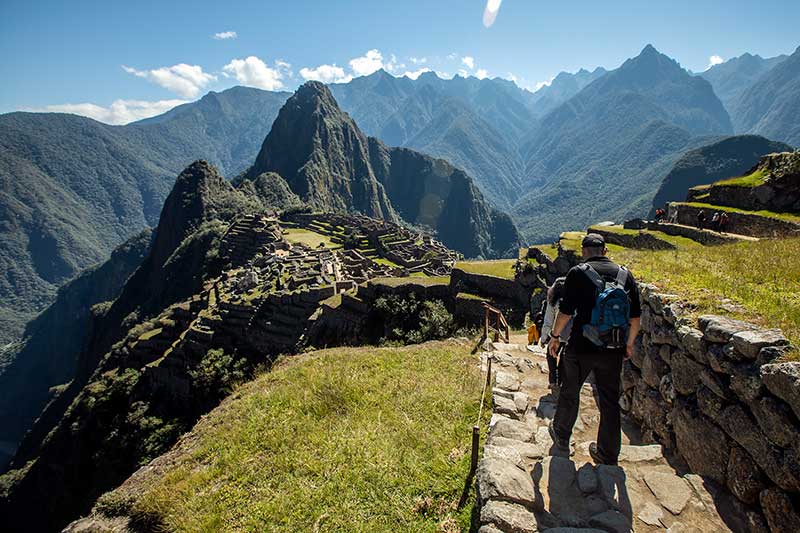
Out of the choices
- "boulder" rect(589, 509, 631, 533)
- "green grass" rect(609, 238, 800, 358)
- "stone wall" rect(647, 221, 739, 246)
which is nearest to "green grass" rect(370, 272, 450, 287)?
"stone wall" rect(647, 221, 739, 246)

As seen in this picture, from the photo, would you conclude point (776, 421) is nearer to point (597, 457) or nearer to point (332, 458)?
point (597, 457)

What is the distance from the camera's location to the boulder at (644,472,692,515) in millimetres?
3676

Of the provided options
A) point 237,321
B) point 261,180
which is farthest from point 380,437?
point 261,180

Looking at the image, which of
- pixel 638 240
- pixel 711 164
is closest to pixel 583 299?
pixel 638 240

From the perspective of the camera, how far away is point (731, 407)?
356cm

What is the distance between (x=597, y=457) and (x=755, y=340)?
6.92 ft

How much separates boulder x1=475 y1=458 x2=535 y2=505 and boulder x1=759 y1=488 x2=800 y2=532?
1799mm

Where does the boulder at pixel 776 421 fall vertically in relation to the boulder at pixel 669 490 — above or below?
above

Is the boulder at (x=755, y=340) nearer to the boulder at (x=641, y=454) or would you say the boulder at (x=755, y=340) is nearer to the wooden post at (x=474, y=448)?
the boulder at (x=641, y=454)

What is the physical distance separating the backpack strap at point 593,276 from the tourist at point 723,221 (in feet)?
47.5

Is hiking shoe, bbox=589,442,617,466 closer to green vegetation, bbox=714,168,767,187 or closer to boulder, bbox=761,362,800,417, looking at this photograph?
boulder, bbox=761,362,800,417

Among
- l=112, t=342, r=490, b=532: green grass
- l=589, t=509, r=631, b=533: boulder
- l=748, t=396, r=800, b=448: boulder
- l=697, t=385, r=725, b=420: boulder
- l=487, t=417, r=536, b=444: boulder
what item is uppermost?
l=748, t=396, r=800, b=448: boulder

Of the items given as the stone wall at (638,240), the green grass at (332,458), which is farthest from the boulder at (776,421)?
the stone wall at (638,240)

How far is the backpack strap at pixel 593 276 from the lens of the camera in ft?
14.2
